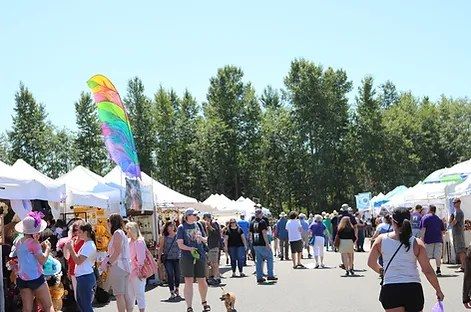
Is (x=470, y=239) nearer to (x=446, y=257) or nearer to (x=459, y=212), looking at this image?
(x=446, y=257)

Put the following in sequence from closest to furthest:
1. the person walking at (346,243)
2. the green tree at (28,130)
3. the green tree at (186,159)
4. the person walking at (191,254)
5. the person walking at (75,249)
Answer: the person walking at (75,249) → the person walking at (191,254) → the person walking at (346,243) → the green tree at (28,130) → the green tree at (186,159)

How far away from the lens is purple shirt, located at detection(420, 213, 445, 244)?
17188 millimetres

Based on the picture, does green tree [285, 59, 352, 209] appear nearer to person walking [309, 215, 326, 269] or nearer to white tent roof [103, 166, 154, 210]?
person walking [309, 215, 326, 269]

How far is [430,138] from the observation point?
236 ft

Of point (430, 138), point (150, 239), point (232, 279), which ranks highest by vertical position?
point (430, 138)

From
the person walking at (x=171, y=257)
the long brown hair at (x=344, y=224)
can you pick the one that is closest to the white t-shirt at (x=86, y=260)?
the person walking at (x=171, y=257)

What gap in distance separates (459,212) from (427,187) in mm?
5599

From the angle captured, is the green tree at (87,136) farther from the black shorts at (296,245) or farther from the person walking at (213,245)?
the person walking at (213,245)

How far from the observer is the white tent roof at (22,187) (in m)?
10.1

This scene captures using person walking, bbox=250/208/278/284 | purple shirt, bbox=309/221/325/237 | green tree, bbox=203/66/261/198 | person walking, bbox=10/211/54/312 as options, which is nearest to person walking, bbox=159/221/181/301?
person walking, bbox=250/208/278/284

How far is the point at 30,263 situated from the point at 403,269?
524 centimetres

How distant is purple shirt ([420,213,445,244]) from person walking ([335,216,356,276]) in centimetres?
211

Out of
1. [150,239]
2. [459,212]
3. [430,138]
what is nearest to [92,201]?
[150,239]

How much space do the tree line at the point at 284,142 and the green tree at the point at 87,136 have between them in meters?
0.10
